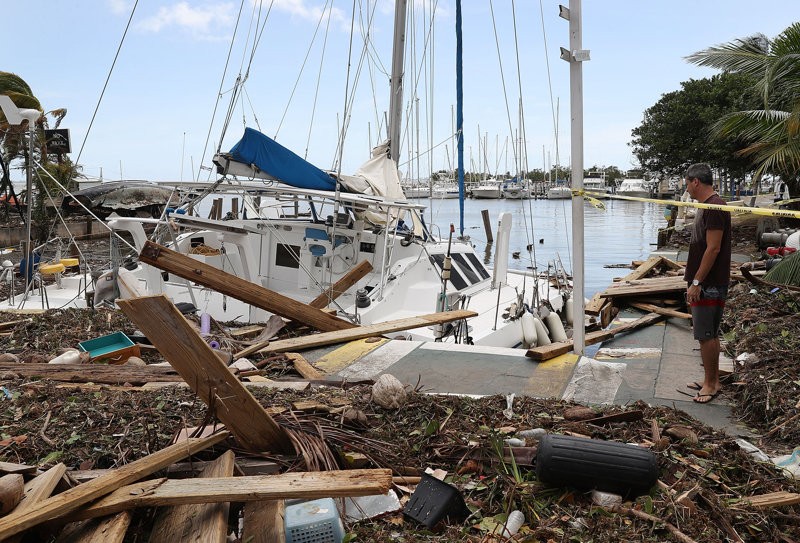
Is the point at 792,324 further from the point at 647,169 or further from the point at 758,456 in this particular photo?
the point at 647,169

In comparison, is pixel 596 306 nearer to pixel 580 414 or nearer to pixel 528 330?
pixel 528 330

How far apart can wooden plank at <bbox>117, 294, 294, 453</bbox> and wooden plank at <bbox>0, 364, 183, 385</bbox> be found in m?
2.08

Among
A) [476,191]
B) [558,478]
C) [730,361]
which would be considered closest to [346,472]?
[558,478]

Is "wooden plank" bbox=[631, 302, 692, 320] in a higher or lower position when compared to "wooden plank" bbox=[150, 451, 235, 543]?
lower

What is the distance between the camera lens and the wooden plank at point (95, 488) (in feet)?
8.38

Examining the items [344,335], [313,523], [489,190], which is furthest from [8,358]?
[489,190]

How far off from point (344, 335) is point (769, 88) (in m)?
8.84

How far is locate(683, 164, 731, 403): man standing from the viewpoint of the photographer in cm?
505

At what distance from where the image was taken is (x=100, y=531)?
2715 millimetres

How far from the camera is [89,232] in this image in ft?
96.4

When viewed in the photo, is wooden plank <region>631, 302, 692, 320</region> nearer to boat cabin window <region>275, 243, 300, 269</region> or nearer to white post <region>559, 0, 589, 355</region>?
white post <region>559, 0, 589, 355</region>

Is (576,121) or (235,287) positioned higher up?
(576,121)

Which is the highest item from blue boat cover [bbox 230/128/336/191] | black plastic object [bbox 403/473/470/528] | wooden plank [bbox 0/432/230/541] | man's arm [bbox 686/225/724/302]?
blue boat cover [bbox 230/128/336/191]

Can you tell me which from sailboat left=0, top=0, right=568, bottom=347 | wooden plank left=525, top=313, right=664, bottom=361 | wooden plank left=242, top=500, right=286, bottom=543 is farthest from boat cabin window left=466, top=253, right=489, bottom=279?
wooden plank left=242, top=500, right=286, bottom=543
